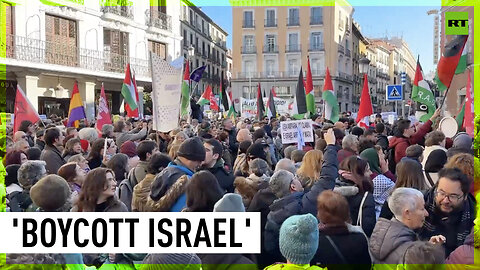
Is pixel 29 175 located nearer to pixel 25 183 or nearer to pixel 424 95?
pixel 25 183

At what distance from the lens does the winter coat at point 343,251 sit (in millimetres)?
3158

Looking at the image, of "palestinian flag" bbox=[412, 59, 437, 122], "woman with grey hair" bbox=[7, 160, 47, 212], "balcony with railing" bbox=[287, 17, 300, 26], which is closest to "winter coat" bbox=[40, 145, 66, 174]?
"woman with grey hair" bbox=[7, 160, 47, 212]

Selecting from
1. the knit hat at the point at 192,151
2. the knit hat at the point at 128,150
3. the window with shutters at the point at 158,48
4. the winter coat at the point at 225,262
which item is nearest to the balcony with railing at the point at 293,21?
the window with shutters at the point at 158,48

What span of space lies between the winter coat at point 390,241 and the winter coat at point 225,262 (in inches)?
29.9

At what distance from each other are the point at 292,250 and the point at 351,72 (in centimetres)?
4151

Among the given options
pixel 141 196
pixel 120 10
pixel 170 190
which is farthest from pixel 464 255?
pixel 120 10

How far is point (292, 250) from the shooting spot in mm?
2820

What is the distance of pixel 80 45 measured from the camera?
21312mm

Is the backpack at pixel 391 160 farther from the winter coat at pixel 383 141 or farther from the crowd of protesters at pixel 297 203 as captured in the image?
the crowd of protesters at pixel 297 203

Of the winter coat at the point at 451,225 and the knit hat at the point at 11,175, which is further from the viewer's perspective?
the knit hat at the point at 11,175

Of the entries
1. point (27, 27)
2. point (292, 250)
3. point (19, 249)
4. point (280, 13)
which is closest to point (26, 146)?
point (19, 249)

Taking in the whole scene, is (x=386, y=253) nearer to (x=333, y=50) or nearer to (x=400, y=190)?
(x=400, y=190)

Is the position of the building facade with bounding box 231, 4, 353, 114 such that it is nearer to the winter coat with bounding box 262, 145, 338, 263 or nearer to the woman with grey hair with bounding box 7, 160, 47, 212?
the woman with grey hair with bounding box 7, 160, 47, 212

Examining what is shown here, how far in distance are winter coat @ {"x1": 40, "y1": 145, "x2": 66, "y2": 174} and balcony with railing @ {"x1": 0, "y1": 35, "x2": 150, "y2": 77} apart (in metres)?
12.0
